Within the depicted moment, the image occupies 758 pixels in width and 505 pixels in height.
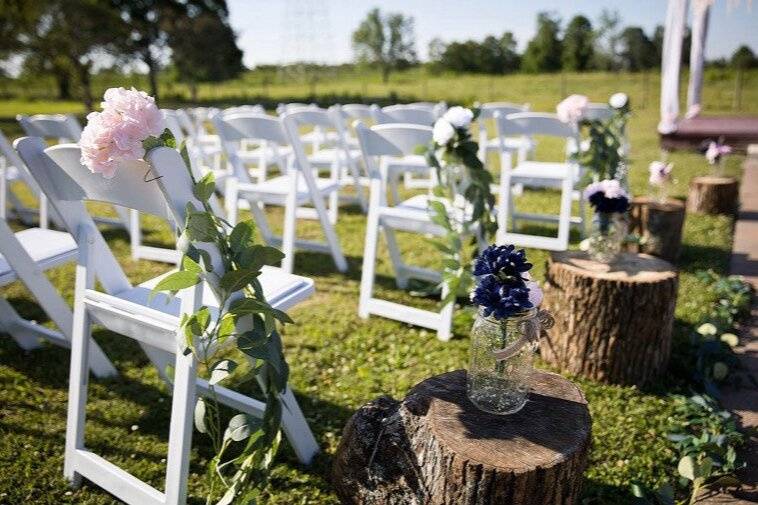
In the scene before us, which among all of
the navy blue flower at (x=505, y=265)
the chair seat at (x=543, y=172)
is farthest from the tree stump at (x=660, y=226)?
the navy blue flower at (x=505, y=265)

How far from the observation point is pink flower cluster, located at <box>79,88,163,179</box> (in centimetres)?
124

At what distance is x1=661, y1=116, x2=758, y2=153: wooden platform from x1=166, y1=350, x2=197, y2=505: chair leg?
29.7 feet

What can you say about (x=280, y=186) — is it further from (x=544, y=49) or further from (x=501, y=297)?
(x=544, y=49)

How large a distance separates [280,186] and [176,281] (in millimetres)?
2576

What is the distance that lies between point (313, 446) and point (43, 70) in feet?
69.4

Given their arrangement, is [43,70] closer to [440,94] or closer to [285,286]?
[440,94]

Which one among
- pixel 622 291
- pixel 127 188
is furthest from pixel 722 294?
pixel 127 188

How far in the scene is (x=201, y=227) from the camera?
4.28ft

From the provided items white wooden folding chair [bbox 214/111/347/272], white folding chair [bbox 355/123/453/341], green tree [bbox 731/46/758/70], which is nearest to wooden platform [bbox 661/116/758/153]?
green tree [bbox 731/46/758/70]

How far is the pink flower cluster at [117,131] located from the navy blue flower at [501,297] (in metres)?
0.87

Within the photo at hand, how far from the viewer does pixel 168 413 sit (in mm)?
2324

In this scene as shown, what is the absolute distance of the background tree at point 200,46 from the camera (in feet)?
79.6

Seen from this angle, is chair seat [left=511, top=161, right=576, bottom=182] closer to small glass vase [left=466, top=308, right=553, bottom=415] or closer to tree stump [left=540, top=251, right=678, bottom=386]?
tree stump [left=540, top=251, right=678, bottom=386]

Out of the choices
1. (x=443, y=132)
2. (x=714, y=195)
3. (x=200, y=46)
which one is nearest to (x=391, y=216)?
(x=443, y=132)
